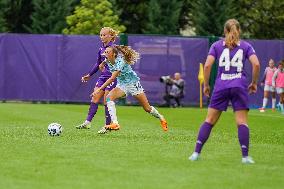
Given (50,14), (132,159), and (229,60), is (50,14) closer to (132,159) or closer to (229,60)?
(132,159)

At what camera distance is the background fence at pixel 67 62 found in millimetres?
31844

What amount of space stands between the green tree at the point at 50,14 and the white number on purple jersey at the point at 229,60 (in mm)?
31807

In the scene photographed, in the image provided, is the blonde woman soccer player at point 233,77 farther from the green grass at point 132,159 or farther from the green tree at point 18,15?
the green tree at point 18,15

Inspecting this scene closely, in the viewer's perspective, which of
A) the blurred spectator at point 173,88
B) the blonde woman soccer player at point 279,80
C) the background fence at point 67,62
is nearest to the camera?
the blonde woman soccer player at point 279,80

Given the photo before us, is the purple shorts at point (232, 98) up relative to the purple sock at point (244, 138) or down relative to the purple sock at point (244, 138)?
up

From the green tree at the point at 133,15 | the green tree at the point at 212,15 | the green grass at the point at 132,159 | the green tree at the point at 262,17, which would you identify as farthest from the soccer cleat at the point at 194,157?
the green tree at the point at 262,17

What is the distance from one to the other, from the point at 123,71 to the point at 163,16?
27.7 m

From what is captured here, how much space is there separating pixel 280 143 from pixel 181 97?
16.7m

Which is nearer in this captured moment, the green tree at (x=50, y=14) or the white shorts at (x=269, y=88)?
the white shorts at (x=269, y=88)

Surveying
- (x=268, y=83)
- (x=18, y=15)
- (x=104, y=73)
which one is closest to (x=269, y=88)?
(x=268, y=83)

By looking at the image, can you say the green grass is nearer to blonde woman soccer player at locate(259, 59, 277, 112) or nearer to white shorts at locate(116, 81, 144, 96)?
white shorts at locate(116, 81, 144, 96)

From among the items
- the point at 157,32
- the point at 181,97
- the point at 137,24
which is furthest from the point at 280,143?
the point at 137,24

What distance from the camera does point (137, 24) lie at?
48.4m

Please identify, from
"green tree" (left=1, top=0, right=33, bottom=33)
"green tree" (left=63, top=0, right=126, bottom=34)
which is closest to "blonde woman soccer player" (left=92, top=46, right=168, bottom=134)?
"green tree" (left=63, top=0, right=126, bottom=34)
